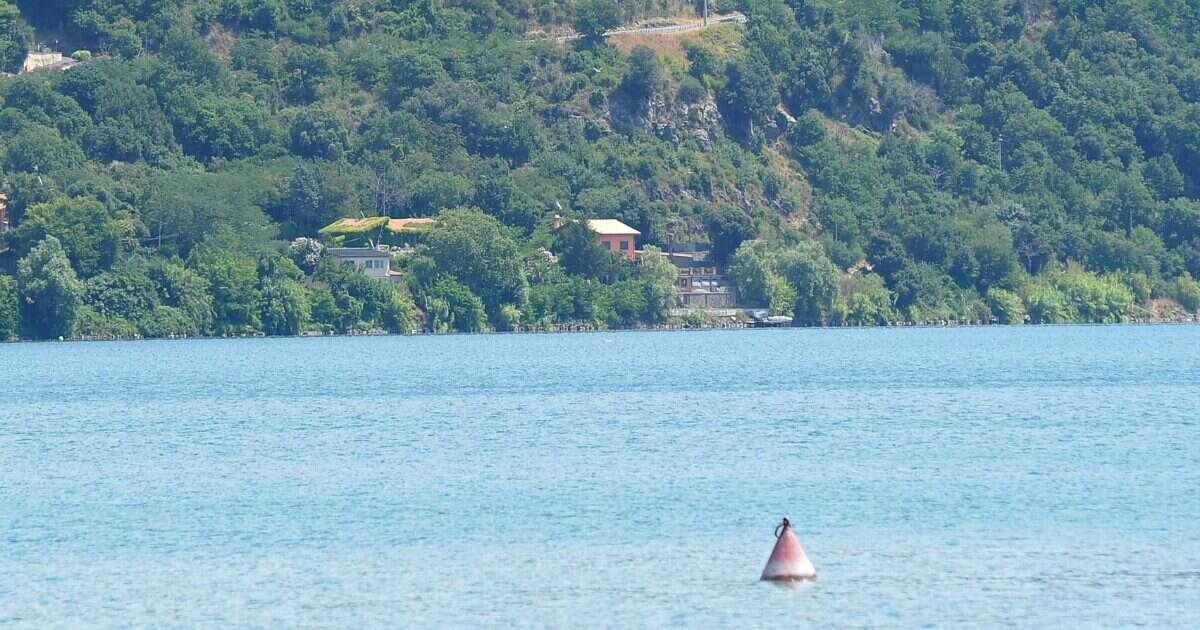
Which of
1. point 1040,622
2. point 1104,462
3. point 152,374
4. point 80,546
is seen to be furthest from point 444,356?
point 1040,622

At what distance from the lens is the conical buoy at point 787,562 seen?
3522 centimetres

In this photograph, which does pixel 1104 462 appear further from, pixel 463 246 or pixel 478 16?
pixel 478 16

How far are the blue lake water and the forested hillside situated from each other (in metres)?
49.5

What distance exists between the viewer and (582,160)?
545ft

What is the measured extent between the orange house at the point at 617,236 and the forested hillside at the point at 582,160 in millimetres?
2695

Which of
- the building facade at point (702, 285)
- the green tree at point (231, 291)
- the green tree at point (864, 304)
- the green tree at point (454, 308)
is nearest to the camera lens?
the green tree at point (231, 291)

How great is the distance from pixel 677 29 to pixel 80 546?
147m

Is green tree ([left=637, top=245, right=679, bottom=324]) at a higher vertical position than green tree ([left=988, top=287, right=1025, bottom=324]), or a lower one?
higher

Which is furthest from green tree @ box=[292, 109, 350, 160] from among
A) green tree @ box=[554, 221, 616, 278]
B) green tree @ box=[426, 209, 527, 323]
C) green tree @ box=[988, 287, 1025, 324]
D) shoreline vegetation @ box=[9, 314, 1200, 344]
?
green tree @ box=[988, 287, 1025, 324]

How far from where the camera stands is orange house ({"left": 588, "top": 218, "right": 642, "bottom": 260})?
496 feet

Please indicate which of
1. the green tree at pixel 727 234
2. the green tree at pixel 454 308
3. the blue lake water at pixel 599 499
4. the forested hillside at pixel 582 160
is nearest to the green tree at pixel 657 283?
the forested hillside at pixel 582 160

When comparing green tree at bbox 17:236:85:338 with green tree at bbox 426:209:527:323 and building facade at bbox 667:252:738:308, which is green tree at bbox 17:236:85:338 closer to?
green tree at bbox 426:209:527:323

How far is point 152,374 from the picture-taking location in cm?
9506

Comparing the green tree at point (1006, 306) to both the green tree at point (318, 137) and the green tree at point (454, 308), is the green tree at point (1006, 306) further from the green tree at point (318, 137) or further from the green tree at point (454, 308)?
the green tree at point (318, 137)
